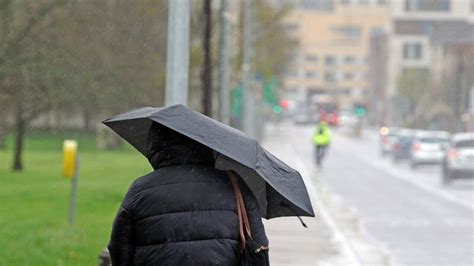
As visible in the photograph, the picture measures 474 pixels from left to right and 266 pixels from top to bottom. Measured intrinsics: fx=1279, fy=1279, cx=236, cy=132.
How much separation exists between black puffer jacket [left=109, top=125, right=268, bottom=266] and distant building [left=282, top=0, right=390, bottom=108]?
179018 mm

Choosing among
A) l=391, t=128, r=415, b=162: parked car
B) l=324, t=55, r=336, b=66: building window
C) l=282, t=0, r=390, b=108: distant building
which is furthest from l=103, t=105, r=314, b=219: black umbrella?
l=324, t=55, r=336, b=66: building window

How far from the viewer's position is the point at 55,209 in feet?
76.1

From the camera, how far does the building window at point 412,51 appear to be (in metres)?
136

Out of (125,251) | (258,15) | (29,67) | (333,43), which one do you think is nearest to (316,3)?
(333,43)

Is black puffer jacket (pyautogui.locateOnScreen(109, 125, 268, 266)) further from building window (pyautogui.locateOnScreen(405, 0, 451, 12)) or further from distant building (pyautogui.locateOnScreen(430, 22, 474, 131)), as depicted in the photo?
building window (pyautogui.locateOnScreen(405, 0, 451, 12))

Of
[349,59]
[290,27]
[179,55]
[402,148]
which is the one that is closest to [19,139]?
[179,55]

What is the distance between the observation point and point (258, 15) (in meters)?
68.8

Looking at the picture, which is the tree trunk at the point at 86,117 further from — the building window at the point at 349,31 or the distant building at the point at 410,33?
the building window at the point at 349,31

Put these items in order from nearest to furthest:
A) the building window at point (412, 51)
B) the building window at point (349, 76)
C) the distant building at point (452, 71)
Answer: the distant building at point (452, 71)
the building window at point (412, 51)
the building window at point (349, 76)

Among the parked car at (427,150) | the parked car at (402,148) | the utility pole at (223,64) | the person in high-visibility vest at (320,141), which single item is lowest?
the parked car at (402,148)

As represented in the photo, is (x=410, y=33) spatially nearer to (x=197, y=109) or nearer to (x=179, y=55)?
(x=197, y=109)

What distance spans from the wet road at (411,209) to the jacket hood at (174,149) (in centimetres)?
1140

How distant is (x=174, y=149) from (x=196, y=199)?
23cm

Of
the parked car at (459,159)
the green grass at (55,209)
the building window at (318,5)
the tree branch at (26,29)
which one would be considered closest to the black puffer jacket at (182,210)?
the green grass at (55,209)
